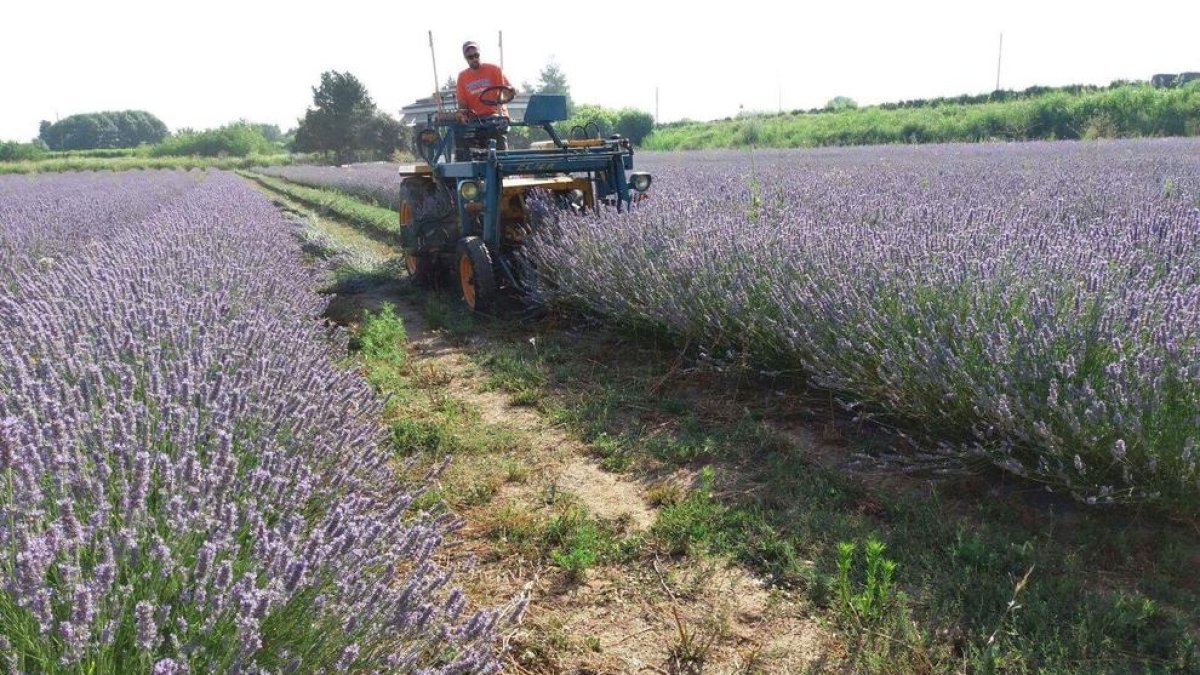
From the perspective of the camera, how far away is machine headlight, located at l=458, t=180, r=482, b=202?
6.06 meters

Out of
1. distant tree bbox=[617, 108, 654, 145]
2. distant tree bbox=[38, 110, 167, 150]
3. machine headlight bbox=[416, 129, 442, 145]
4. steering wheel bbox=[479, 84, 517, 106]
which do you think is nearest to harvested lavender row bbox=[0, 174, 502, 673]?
steering wheel bbox=[479, 84, 517, 106]

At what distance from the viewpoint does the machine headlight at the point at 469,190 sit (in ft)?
19.9

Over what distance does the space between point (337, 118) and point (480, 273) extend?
4578 cm

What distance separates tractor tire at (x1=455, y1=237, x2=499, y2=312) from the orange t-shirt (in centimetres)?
123

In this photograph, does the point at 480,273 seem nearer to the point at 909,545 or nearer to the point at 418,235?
the point at 418,235

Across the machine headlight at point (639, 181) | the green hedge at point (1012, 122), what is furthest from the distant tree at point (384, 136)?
the machine headlight at point (639, 181)

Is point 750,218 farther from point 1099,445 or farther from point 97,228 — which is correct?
point 97,228

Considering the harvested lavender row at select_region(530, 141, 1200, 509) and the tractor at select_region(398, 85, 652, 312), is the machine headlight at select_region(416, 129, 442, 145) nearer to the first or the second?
the tractor at select_region(398, 85, 652, 312)

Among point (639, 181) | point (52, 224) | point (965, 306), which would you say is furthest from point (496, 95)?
point (52, 224)

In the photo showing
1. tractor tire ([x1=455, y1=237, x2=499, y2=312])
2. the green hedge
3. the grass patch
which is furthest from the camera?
the green hedge

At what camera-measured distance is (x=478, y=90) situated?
6832mm

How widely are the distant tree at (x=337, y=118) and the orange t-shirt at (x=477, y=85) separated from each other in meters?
43.0

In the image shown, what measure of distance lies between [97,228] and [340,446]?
7.05 metres

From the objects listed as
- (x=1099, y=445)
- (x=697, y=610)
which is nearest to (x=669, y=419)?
(x=697, y=610)
